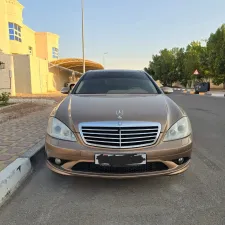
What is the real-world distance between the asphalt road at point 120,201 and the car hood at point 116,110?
830mm

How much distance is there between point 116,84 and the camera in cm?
451

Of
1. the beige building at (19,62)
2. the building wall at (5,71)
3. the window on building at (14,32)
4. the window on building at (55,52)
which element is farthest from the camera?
the window on building at (55,52)

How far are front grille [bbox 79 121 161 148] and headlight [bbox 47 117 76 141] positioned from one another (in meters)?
0.16

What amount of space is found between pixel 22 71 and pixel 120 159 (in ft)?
71.3

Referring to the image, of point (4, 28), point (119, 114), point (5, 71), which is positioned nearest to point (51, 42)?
point (4, 28)

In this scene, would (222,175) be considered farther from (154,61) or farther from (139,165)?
(154,61)

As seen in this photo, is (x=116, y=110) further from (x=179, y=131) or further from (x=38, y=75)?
(x=38, y=75)

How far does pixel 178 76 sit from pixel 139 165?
5483cm

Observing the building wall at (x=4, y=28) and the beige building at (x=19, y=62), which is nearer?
the beige building at (x=19, y=62)

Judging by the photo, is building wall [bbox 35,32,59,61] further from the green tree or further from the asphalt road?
the asphalt road

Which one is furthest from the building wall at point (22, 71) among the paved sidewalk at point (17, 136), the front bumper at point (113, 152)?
the front bumper at point (113, 152)

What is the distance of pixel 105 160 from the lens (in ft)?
9.20

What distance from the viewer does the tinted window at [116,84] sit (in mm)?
4305

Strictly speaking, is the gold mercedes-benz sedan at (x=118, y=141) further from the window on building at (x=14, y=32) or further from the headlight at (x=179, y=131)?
the window on building at (x=14, y=32)
